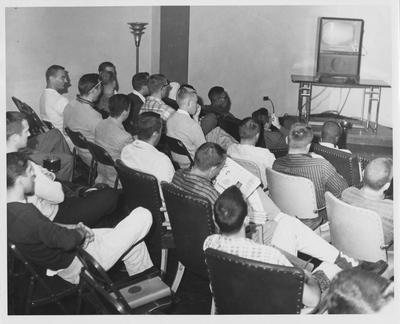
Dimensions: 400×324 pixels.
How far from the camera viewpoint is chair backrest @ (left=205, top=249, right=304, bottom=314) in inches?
92.1

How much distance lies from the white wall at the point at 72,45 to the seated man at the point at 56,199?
2.32 meters

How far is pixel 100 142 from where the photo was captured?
463 centimetres

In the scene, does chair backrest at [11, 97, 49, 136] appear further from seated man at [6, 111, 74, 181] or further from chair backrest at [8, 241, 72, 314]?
chair backrest at [8, 241, 72, 314]

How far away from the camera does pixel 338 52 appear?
24.6 feet

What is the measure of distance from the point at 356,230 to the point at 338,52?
15.8 feet

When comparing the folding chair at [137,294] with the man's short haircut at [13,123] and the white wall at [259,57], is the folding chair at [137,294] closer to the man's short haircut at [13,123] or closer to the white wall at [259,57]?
the man's short haircut at [13,123]

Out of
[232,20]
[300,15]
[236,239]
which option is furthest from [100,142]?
[300,15]

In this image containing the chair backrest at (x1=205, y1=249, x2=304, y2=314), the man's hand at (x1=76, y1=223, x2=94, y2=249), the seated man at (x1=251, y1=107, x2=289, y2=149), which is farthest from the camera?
the seated man at (x1=251, y1=107, x2=289, y2=149)

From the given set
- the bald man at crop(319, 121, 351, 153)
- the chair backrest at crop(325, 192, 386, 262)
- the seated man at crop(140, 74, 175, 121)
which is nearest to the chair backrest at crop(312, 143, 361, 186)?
the bald man at crop(319, 121, 351, 153)

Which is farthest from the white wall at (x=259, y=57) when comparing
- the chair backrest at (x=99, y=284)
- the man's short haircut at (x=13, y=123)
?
the chair backrest at (x=99, y=284)

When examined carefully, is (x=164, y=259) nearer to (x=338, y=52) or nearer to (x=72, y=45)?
(x=72, y=45)

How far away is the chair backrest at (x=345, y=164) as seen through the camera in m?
4.09

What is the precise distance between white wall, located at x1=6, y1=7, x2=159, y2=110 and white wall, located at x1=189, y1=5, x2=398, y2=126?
87 cm

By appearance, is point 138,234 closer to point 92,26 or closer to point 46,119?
point 46,119
